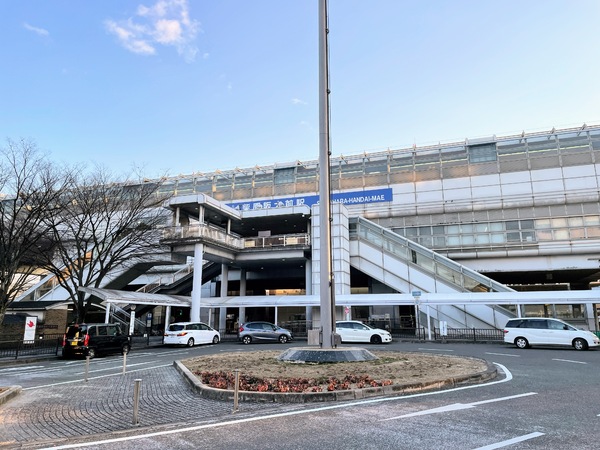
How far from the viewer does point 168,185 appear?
50375 mm

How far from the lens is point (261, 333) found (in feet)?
90.5

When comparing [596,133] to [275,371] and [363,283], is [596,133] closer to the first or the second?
[363,283]

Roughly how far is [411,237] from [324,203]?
2748 cm

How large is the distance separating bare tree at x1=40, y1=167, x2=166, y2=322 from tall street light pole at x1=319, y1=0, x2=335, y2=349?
15321mm

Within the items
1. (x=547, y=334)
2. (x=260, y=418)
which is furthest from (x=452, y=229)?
(x=260, y=418)

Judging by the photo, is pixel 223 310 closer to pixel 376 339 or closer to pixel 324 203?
pixel 376 339

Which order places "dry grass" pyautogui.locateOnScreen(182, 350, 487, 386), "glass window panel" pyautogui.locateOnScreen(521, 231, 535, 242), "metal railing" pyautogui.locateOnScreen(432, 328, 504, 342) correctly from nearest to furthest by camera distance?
"dry grass" pyautogui.locateOnScreen(182, 350, 487, 386) → "metal railing" pyautogui.locateOnScreen(432, 328, 504, 342) → "glass window panel" pyautogui.locateOnScreen(521, 231, 535, 242)

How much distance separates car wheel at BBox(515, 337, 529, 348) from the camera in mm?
21625

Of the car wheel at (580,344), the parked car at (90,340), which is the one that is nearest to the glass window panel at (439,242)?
the car wheel at (580,344)

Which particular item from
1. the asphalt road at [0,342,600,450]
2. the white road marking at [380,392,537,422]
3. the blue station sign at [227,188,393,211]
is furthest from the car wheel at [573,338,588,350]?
the blue station sign at [227,188,393,211]

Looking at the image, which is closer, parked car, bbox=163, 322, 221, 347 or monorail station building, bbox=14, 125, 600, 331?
parked car, bbox=163, 322, 221, 347

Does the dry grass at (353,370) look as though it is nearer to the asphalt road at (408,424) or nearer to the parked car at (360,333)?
the asphalt road at (408,424)

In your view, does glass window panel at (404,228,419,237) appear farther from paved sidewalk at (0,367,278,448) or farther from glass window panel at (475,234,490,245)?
paved sidewalk at (0,367,278,448)

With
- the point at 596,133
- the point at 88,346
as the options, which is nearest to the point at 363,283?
the point at 596,133
